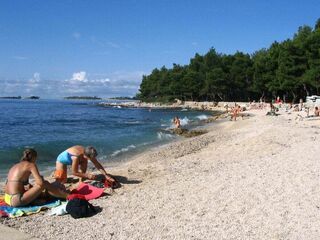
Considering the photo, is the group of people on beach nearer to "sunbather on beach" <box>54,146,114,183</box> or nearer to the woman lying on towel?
the woman lying on towel

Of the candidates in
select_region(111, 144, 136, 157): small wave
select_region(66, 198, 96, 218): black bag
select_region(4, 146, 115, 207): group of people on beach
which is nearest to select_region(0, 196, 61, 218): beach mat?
select_region(4, 146, 115, 207): group of people on beach

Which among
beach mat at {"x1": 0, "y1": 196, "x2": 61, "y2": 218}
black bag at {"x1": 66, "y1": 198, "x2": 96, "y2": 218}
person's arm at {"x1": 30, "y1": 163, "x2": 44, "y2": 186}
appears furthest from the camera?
person's arm at {"x1": 30, "y1": 163, "x2": 44, "y2": 186}

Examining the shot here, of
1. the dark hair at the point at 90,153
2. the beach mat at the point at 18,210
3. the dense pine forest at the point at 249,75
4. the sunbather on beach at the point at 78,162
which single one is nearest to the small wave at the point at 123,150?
the sunbather on beach at the point at 78,162

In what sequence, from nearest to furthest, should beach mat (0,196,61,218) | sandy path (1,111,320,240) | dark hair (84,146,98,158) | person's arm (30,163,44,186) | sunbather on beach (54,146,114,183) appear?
sandy path (1,111,320,240), beach mat (0,196,61,218), person's arm (30,163,44,186), dark hair (84,146,98,158), sunbather on beach (54,146,114,183)

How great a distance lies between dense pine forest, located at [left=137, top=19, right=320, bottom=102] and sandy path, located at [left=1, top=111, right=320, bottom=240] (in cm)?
5510

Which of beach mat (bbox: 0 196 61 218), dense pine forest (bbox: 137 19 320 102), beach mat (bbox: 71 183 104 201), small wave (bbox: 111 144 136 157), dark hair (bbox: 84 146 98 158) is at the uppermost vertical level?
dense pine forest (bbox: 137 19 320 102)

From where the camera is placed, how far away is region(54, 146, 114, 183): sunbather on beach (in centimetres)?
1159

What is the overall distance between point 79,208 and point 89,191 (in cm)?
195

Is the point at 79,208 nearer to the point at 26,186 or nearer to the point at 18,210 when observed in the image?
the point at 18,210

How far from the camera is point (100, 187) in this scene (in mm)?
11445

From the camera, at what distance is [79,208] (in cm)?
879

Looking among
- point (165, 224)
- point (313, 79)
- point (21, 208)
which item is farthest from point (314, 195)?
point (313, 79)

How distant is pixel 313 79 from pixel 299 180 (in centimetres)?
5709

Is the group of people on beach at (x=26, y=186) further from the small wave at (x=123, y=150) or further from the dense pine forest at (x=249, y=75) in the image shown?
the dense pine forest at (x=249, y=75)
